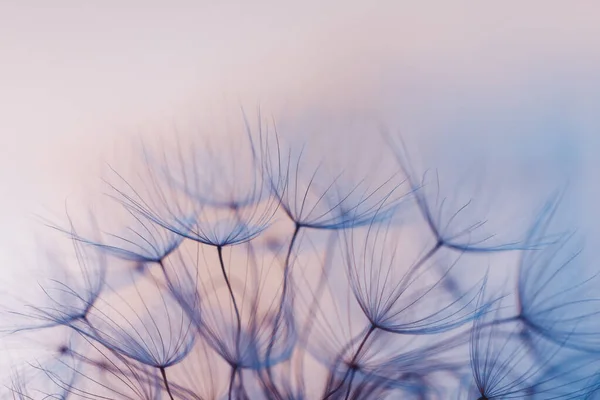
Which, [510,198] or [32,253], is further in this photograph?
[32,253]

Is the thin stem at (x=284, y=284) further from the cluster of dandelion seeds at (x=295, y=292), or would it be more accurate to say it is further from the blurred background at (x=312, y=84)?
the blurred background at (x=312, y=84)

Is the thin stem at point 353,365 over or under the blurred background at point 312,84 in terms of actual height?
under

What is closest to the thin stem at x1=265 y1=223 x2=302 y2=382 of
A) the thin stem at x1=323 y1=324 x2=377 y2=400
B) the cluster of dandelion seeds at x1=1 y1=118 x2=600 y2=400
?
the cluster of dandelion seeds at x1=1 y1=118 x2=600 y2=400

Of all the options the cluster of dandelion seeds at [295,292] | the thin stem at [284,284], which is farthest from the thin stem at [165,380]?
the thin stem at [284,284]

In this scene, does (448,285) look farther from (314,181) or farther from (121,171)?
(121,171)

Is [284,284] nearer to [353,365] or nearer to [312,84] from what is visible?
[353,365]

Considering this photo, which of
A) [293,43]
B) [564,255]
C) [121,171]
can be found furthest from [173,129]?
[564,255]

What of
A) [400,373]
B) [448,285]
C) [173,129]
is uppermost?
[173,129]
